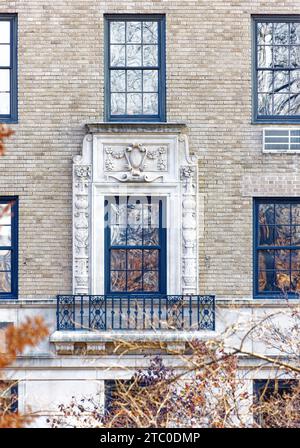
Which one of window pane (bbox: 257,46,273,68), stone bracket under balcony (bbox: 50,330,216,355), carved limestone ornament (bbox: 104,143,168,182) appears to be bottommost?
stone bracket under balcony (bbox: 50,330,216,355)

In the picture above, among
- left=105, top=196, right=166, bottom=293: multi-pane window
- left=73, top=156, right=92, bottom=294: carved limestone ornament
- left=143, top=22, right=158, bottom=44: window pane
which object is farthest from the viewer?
left=143, top=22, right=158, bottom=44: window pane

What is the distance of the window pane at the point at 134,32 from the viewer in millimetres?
21875

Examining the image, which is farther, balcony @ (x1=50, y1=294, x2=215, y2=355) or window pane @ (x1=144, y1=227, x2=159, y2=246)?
window pane @ (x1=144, y1=227, x2=159, y2=246)

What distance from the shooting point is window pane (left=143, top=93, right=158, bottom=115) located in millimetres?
21938

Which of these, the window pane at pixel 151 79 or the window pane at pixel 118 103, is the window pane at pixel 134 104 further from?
the window pane at pixel 151 79

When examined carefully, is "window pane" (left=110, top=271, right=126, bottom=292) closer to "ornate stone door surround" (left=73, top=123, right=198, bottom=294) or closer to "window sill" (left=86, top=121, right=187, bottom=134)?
"ornate stone door surround" (left=73, top=123, right=198, bottom=294)

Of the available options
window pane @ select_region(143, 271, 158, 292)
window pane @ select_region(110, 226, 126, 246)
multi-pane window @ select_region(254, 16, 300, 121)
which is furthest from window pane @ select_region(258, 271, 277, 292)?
multi-pane window @ select_region(254, 16, 300, 121)

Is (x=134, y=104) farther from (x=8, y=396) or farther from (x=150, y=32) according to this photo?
(x=8, y=396)

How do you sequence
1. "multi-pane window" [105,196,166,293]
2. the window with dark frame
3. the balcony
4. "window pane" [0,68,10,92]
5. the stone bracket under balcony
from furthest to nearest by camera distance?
"window pane" [0,68,10,92] → "multi-pane window" [105,196,166,293] → the balcony → the stone bracket under balcony → the window with dark frame

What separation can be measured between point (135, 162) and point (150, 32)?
102 inches

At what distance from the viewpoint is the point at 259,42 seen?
22.0m

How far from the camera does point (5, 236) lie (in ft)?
71.8
